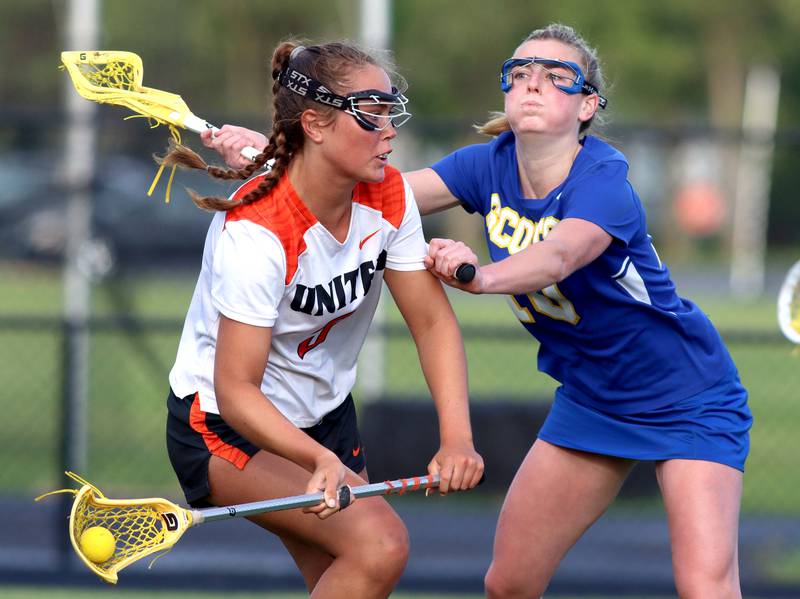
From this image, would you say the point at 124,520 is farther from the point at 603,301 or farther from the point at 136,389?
the point at 136,389

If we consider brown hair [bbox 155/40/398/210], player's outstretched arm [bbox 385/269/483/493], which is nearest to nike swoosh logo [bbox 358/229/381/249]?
player's outstretched arm [bbox 385/269/483/493]

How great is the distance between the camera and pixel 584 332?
386 centimetres

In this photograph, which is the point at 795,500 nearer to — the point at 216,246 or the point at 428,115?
the point at 216,246

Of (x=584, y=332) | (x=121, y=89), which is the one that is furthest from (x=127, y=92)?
(x=584, y=332)

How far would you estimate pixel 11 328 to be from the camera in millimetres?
7164

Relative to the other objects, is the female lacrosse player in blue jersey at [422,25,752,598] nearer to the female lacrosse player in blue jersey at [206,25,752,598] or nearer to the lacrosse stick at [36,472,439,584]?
the female lacrosse player in blue jersey at [206,25,752,598]

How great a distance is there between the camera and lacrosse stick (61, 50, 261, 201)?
408 cm

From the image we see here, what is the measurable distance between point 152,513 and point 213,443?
238 millimetres

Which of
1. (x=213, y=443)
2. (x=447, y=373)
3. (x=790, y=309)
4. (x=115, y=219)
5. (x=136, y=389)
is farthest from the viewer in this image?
(x=115, y=219)

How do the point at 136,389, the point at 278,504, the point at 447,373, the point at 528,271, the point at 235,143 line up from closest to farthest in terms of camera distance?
the point at 278,504 → the point at 528,271 → the point at 447,373 → the point at 235,143 → the point at 136,389

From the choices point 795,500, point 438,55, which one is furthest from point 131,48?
point 795,500

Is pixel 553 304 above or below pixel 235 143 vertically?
below

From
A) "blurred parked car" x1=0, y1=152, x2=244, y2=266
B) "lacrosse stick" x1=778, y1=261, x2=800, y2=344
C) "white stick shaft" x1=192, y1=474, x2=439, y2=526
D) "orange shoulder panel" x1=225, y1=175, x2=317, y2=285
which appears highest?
"orange shoulder panel" x1=225, y1=175, x2=317, y2=285

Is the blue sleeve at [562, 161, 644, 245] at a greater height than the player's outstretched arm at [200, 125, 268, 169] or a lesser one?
lesser
